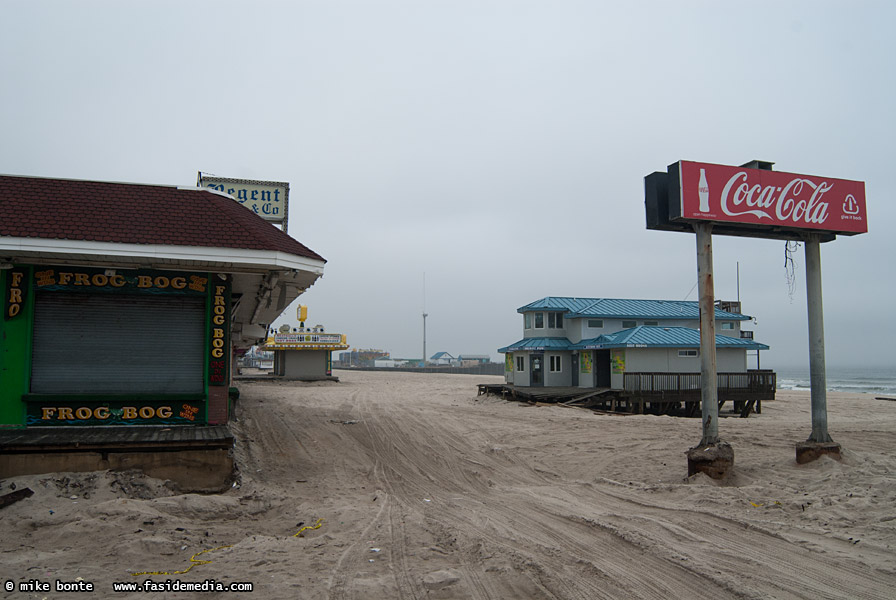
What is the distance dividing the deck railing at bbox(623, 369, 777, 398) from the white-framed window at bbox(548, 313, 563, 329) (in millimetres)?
6495

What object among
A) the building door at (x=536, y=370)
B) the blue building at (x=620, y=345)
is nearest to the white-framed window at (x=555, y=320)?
the blue building at (x=620, y=345)

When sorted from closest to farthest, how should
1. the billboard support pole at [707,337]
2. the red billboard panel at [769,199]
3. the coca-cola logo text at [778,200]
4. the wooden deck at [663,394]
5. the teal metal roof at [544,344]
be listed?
the billboard support pole at [707,337] → the red billboard panel at [769,199] → the coca-cola logo text at [778,200] → the wooden deck at [663,394] → the teal metal roof at [544,344]

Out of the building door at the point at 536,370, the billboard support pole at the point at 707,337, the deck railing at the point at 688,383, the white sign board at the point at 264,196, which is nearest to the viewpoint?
the billboard support pole at the point at 707,337

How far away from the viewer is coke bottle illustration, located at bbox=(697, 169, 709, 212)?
9.68 meters

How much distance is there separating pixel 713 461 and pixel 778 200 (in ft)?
15.3

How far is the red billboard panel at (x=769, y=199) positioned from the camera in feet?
31.7

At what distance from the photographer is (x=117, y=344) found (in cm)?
973

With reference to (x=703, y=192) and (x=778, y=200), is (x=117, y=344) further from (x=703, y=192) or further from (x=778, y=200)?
(x=778, y=200)

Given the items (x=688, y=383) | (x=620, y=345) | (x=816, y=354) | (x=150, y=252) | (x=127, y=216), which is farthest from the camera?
(x=620, y=345)

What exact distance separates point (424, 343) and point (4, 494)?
299 feet

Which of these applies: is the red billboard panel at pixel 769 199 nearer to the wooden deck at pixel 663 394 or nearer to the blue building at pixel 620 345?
the wooden deck at pixel 663 394

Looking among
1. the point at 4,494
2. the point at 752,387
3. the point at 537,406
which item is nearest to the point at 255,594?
the point at 4,494

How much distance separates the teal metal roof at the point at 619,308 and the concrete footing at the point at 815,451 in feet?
66.6

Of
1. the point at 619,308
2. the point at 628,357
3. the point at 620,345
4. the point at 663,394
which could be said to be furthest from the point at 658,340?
the point at 619,308
